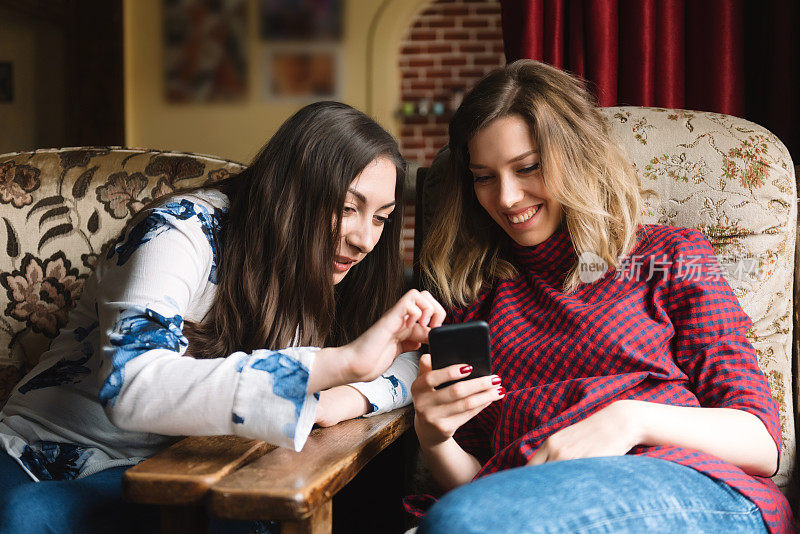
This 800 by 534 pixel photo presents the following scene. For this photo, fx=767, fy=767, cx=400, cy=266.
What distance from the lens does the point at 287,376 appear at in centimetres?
100

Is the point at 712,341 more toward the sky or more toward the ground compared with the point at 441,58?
more toward the ground

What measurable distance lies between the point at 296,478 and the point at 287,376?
137 millimetres

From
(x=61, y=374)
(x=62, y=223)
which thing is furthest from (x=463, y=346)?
(x=62, y=223)

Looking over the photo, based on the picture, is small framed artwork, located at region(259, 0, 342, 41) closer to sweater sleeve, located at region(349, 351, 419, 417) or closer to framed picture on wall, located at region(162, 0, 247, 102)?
framed picture on wall, located at region(162, 0, 247, 102)

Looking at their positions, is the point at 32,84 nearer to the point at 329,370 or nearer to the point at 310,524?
the point at 329,370

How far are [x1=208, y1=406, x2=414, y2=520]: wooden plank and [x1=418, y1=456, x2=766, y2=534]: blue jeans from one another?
0.45ft

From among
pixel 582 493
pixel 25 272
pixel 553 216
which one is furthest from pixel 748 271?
pixel 25 272

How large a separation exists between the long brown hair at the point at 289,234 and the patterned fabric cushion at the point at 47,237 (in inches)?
17.0

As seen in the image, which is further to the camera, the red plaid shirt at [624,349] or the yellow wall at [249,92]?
the yellow wall at [249,92]

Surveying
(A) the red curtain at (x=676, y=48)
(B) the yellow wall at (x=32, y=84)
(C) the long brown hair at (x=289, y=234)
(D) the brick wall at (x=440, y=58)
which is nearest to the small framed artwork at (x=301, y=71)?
(D) the brick wall at (x=440, y=58)

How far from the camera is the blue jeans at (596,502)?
2.96 ft

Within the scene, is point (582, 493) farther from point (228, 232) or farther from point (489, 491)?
point (228, 232)

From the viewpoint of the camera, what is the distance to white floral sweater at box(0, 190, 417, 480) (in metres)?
0.99

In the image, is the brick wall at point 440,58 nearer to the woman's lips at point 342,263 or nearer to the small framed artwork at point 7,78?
the small framed artwork at point 7,78
